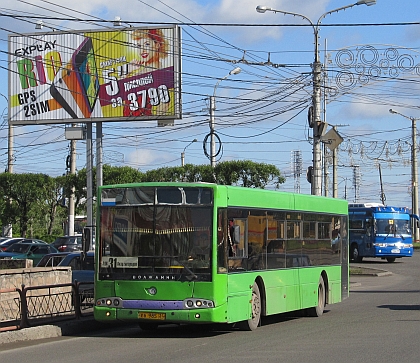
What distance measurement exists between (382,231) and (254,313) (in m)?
30.9

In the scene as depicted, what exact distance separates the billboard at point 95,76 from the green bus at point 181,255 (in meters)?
18.6

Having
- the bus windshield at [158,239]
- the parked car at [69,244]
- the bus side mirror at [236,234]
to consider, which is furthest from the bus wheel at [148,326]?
the parked car at [69,244]

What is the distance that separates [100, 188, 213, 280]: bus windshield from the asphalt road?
122 cm

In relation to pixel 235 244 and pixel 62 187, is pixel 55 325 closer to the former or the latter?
pixel 235 244

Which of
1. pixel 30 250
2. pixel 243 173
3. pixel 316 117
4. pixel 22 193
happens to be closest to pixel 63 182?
pixel 22 193

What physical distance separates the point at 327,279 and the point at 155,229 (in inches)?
249

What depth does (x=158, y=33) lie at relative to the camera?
33.9 meters

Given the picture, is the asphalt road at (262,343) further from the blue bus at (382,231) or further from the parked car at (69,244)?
the blue bus at (382,231)

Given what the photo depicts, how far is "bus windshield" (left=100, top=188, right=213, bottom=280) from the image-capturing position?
47.4 ft

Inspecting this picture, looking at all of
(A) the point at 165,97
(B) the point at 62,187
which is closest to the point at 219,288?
(A) the point at 165,97

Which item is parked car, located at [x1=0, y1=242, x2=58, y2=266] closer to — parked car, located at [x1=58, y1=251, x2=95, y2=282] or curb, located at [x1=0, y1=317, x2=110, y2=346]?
parked car, located at [x1=58, y1=251, x2=95, y2=282]

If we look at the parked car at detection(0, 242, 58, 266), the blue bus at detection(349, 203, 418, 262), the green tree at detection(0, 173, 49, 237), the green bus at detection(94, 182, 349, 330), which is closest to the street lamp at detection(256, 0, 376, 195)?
the green bus at detection(94, 182, 349, 330)

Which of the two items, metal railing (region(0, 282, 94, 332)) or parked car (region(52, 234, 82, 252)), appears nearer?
metal railing (region(0, 282, 94, 332))

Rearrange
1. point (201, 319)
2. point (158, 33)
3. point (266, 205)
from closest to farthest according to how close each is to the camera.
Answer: point (201, 319), point (266, 205), point (158, 33)
